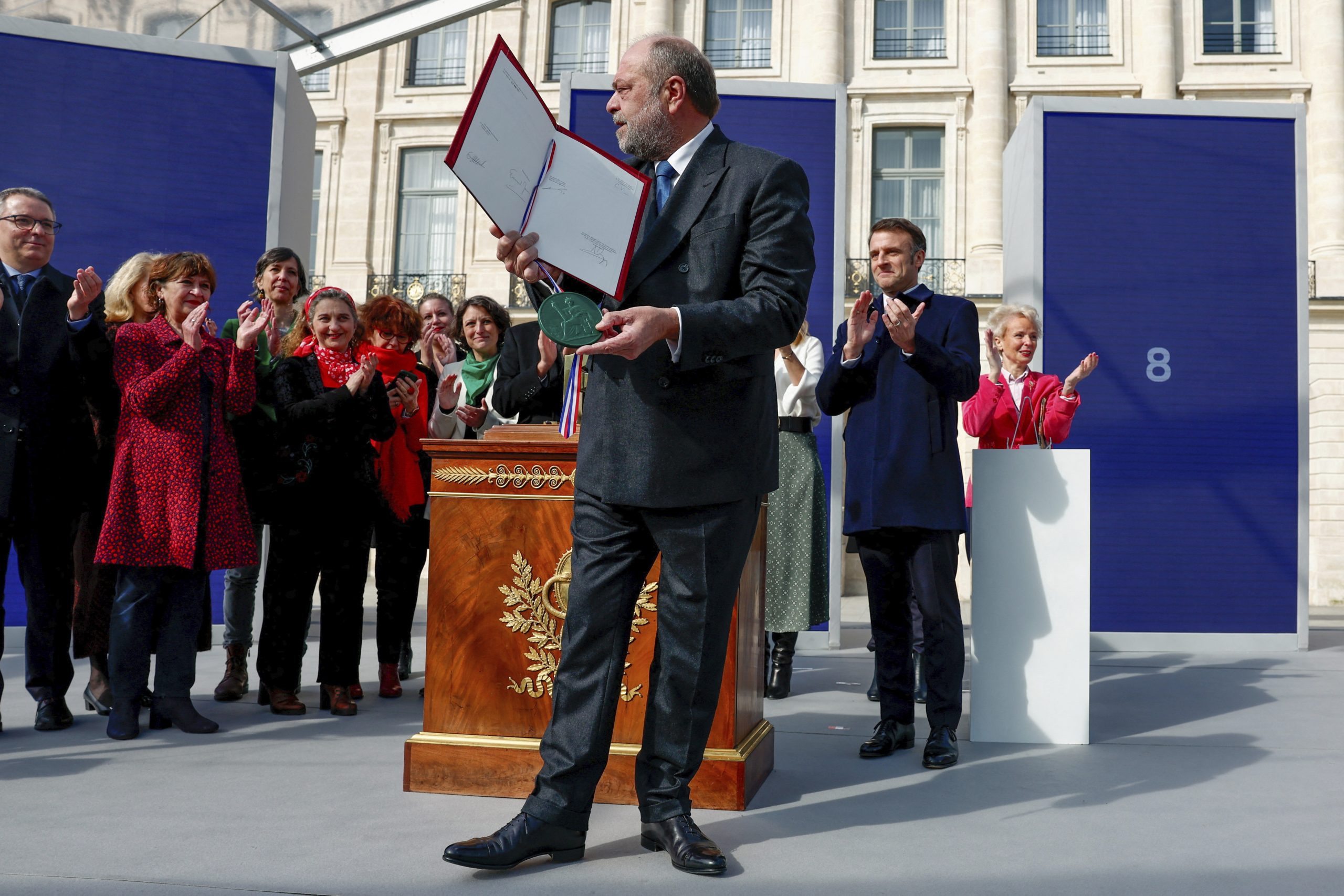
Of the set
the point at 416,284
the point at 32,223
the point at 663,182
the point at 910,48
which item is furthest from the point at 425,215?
the point at 663,182

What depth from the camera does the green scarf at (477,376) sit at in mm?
4695

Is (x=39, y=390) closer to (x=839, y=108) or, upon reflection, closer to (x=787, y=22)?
(x=839, y=108)

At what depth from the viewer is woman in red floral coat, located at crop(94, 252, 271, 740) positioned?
3.60m

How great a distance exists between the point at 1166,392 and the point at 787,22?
1343 cm

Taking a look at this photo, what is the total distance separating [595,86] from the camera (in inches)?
249

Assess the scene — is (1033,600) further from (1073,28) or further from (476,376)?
(1073,28)

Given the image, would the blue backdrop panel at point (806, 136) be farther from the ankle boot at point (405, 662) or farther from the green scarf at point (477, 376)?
the ankle boot at point (405, 662)

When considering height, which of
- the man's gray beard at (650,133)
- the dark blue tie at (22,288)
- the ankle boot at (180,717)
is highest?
the man's gray beard at (650,133)

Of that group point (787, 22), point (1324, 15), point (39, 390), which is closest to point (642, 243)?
point (39, 390)

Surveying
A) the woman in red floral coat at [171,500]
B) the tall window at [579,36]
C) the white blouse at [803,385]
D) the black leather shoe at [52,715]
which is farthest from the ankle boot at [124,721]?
the tall window at [579,36]

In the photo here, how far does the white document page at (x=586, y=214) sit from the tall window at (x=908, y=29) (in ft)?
56.4

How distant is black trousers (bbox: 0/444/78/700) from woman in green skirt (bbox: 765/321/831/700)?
8.99 feet

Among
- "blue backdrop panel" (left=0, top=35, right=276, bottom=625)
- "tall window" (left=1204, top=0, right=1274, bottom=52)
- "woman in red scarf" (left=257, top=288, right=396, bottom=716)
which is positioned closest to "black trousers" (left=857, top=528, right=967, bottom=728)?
"woman in red scarf" (left=257, top=288, right=396, bottom=716)

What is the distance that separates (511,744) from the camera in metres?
2.95
